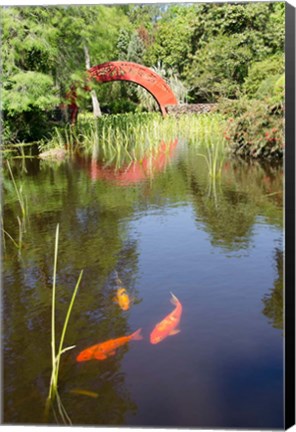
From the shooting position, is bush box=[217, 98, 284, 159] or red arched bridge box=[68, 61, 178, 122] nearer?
bush box=[217, 98, 284, 159]

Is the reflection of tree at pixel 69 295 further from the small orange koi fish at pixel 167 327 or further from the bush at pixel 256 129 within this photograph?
the bush at pixel 256 129

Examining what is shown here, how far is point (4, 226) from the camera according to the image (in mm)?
5367

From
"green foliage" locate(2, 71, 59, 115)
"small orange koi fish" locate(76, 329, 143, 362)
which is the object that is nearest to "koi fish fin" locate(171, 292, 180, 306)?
"small orange koi fish" locate(76, 329, 143, 362)

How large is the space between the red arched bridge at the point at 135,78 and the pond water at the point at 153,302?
4.74 metres

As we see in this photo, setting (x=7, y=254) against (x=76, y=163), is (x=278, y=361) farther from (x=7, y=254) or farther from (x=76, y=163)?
(x=76, y=163)

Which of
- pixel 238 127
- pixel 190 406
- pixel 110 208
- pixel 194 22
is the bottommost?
pixel 190 406

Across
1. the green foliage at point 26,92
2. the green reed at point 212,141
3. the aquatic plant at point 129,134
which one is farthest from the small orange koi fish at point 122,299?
the green foliage at point 26,92

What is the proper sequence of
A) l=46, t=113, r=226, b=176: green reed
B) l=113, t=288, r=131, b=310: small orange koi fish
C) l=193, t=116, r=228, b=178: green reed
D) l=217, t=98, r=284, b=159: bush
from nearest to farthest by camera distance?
l=113, t=288, r=131, b=310: small orange koi fish < l=217, t=98, r=284, b=159: bush < l=193, t=116, r=228, b=178: green reed < l=46, t=113, r=226, b=176: green reed

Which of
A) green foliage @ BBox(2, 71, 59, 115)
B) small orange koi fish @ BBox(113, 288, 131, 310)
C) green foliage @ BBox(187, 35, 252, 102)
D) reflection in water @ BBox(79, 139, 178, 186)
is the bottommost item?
small orange koi fish @ BBox(113, 288, 131, 310)

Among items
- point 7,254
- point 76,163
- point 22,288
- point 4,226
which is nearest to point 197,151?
point 76,163

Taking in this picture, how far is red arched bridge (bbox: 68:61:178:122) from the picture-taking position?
11.1 m

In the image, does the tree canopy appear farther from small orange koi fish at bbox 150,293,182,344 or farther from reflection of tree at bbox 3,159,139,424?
small orange koi fish at bbox 150,293,182,344

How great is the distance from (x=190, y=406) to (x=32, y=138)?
8.60 m

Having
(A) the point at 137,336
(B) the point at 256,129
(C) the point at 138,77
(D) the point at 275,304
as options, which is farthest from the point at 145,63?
(A) the point at 137,336
